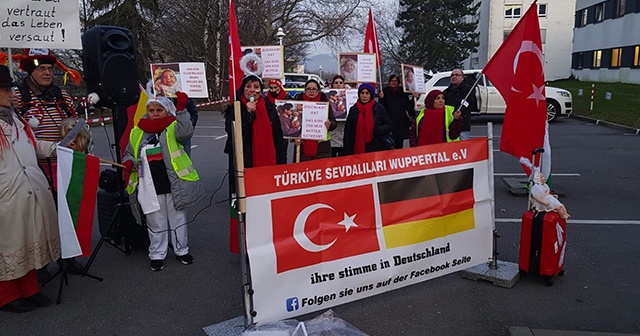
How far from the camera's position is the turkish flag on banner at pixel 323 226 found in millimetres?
3188

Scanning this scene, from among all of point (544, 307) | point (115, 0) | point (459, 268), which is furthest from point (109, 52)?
point (115, 0)

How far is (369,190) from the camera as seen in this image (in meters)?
3.56

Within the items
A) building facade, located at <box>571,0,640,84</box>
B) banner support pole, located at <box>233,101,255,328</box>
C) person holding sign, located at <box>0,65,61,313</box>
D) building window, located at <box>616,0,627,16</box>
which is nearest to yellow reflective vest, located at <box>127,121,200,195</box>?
person holding sign, located at <box>0,65,61,313</box>

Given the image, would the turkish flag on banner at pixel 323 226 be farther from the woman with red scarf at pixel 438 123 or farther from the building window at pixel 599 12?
Answer: the building window at pixel 599 12

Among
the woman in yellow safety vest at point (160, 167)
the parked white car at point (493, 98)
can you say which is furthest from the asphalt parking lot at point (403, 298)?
the parked white car at point (493, 98)

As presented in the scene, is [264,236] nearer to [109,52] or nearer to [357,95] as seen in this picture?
[109,52]

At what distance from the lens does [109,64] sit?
5.21 meters

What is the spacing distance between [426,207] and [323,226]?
966mm

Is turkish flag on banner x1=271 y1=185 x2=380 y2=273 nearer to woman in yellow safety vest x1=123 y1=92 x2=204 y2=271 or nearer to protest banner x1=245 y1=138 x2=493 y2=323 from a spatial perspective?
protest banner x1=245 y1=138 x2=493 y2=323

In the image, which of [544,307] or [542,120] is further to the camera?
[542,120]

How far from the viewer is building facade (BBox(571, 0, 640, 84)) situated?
118ft

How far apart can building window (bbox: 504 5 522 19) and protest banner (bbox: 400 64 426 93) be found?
51470 millimetres

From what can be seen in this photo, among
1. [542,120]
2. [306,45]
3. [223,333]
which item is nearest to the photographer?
[223,333]

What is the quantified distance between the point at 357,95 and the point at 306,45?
30.3 m
